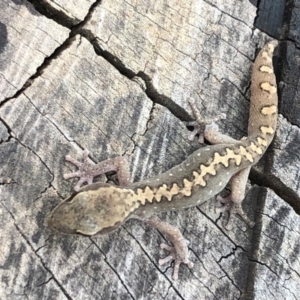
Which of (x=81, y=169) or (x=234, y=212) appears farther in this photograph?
(x=234, y=212)

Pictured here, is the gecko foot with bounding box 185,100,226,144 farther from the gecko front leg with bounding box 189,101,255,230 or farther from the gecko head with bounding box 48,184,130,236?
the gecko head with bounding box 48,184,130,236

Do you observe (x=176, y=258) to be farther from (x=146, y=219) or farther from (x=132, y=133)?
(x=132, y=133)

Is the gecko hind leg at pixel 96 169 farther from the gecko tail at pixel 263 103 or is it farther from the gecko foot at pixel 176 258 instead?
the gecko tail at pixel 263 103

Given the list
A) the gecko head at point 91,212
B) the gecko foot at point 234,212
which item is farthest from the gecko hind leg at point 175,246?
the gecko foot at point 234,212

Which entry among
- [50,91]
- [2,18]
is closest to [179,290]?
[50,91]

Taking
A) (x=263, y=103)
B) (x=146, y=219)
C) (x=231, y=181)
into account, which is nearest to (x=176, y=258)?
(x=146, y=219)
